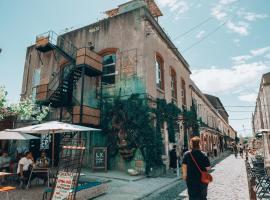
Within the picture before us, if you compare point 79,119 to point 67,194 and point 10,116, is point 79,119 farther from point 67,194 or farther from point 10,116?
point 10,116

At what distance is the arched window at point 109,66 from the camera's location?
47.0 feet

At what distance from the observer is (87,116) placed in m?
12.0

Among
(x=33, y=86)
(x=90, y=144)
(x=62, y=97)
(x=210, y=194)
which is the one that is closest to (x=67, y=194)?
(x=210, y=194)

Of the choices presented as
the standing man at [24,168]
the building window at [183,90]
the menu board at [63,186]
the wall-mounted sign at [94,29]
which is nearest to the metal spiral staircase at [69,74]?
the wall-mounted sign at [94,29]

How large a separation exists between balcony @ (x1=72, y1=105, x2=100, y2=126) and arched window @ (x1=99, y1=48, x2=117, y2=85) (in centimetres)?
237

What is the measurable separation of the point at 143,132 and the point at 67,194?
7051 millimetres

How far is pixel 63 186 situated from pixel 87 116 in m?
7.00

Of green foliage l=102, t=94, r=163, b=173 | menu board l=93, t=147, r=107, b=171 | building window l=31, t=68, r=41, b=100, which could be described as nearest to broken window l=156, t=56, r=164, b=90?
green foliage l=102, t=94, r=163, b=173

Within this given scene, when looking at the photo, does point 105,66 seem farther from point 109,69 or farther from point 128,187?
point 128,187

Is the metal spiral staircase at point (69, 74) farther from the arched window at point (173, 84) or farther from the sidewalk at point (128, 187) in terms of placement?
the arched window at point (173, 84)

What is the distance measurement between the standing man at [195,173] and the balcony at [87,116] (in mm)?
7897

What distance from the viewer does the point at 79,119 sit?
11484 mm

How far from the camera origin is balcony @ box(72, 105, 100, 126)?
11.6 meters

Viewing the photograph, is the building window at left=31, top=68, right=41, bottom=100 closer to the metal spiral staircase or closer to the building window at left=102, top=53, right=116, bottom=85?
the metal spiral staircase
